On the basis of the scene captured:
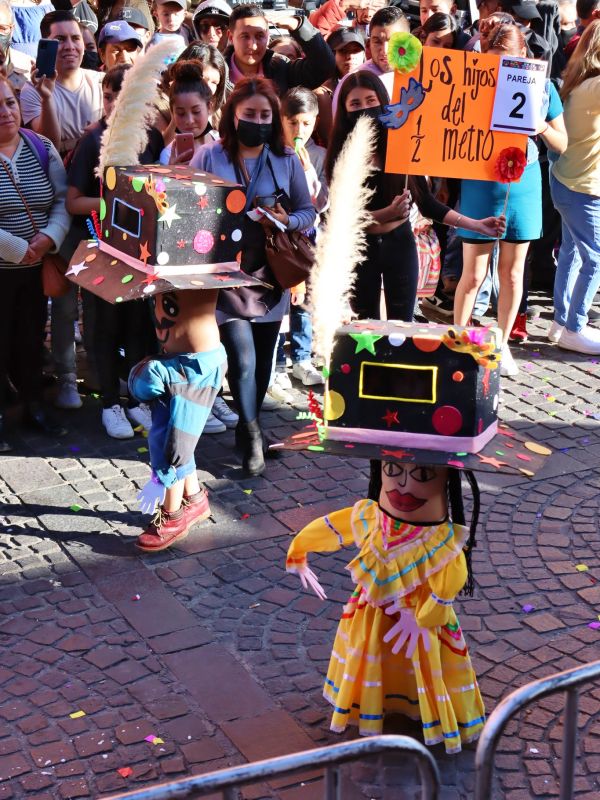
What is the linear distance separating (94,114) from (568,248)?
12.2 feet

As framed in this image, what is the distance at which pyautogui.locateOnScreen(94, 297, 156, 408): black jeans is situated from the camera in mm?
6734

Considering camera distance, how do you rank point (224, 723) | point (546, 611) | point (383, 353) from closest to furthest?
point (383, 353) → point (224, 723) → point (546, 611)

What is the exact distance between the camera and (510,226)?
743 cm

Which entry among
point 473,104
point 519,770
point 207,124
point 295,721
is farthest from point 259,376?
point 519,770

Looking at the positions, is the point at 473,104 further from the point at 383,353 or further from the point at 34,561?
the point at 34,561

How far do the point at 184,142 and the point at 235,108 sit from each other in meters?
0.61

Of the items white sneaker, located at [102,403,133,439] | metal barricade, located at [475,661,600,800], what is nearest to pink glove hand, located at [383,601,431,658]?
metal barricade, located at [475,661,600,800]

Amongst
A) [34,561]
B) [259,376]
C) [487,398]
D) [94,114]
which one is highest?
[94,114]

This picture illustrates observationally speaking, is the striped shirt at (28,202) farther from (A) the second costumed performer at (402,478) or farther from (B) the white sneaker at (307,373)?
(A) the second costumed performer at (402,478)

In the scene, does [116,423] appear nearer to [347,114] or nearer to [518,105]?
[347,114]

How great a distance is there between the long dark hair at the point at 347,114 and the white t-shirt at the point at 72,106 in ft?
5.72

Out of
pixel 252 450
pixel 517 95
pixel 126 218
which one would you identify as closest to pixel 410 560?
pixel 126 218

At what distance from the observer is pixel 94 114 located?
7227 mm

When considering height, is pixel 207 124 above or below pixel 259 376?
above
